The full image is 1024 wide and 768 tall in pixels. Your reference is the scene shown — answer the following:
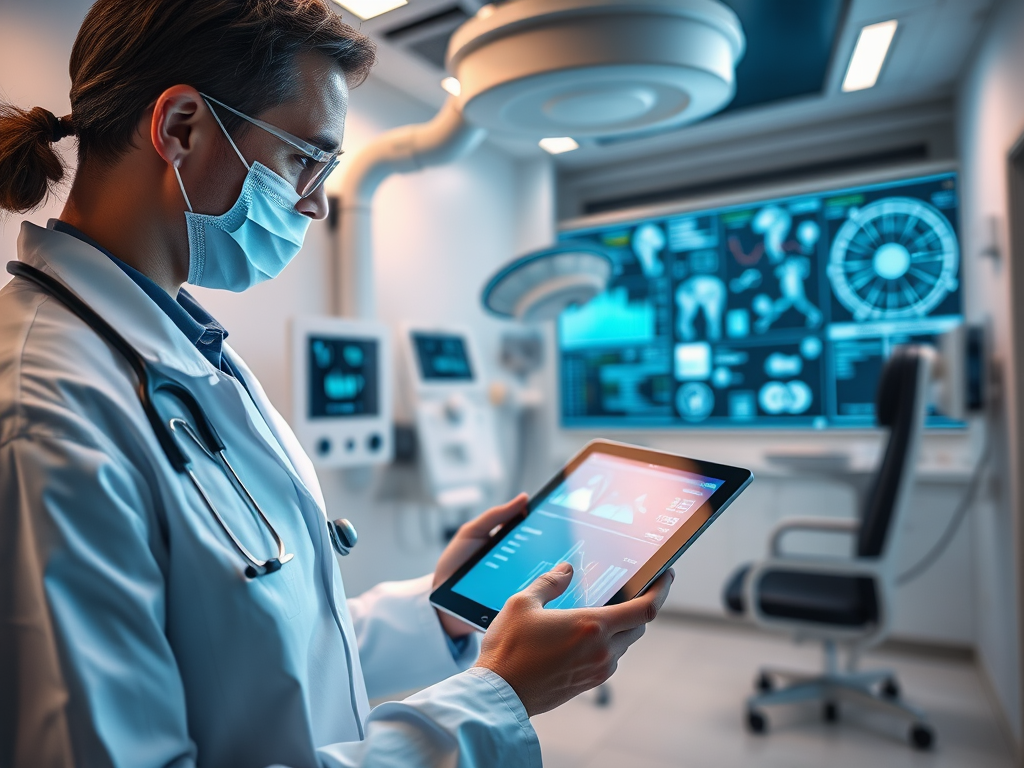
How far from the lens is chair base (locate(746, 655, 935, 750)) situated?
2.29m

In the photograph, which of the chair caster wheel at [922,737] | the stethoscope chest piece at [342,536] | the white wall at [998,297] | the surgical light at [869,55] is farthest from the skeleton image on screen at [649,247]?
the stethoscope chest piece at [342,536]

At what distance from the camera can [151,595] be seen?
1.89 feet

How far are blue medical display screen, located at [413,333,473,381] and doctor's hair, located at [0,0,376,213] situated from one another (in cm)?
194

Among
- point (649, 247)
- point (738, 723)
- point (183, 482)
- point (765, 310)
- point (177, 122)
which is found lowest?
point (738, 723)

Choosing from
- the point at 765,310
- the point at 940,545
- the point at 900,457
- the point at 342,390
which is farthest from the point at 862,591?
the point at 342,390

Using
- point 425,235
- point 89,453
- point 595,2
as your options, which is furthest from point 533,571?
point 425,235

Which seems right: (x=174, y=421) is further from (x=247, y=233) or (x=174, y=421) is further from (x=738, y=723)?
(x=738, y=723)

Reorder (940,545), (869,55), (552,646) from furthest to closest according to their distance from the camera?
(940,545)
(869,55)
(552,646)

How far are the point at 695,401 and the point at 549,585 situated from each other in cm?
291

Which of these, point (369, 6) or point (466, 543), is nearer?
point (466, 543)

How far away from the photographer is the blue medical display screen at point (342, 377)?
87.5 inches

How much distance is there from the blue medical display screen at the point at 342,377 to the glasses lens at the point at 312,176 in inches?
53.8

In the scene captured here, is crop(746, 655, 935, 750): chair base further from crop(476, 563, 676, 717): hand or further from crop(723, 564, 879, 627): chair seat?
crop(476, 563, 676, 717): hand

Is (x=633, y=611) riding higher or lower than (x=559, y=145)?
lower
